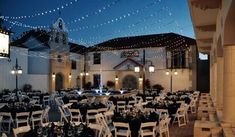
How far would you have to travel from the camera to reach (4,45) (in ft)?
17.3

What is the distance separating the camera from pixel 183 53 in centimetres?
2772

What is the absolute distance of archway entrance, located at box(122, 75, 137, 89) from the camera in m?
30.4

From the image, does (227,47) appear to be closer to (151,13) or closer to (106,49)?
(151,13)

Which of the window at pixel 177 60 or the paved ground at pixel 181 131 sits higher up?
the window at pixel 177 60

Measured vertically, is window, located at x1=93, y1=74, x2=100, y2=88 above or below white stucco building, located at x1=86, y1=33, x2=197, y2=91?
below

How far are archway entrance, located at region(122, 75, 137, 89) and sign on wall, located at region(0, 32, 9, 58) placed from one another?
2529 cm

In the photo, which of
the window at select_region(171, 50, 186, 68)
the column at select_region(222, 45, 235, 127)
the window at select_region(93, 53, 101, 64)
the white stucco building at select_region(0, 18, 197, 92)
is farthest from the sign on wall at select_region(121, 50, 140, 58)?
the column at select_region(222, 45, 235, 127)

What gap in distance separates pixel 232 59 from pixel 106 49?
26.4 m

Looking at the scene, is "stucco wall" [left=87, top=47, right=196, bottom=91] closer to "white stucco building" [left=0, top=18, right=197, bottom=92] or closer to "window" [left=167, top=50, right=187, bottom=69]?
"white stucco building" [left=0, top=18, right=197, bottom=92]

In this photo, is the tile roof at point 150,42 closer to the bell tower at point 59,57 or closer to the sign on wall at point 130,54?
the sign on wall at point 130,54

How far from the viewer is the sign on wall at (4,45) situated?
5196 mm

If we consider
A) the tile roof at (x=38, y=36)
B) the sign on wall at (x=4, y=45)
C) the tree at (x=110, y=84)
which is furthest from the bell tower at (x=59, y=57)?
the sign on wall at (x=4, y=45)

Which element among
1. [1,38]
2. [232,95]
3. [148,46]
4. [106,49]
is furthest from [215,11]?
[106,49]

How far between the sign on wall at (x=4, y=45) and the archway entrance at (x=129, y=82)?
25285mm
